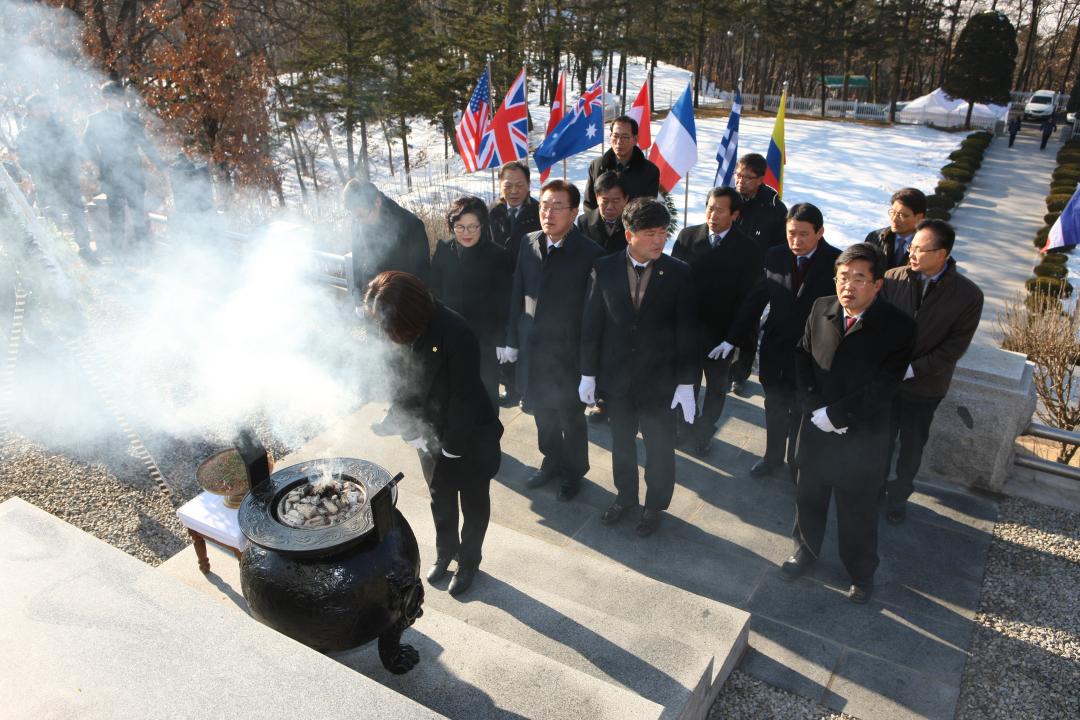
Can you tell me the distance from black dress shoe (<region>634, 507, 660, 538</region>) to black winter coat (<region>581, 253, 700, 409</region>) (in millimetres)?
677

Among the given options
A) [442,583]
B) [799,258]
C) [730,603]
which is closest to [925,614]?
[730,603]

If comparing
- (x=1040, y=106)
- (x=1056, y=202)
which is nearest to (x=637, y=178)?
(x=1056, y=202)

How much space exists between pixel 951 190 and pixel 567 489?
751 inches

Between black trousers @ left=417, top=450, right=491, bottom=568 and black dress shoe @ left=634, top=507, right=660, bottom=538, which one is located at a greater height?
black trousers @ left=417, top=450, right=491, bottom=568

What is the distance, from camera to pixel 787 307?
15.0 ft

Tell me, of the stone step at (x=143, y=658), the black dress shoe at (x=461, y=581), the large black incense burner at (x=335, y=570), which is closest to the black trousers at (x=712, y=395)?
the black dress shoe at (x=461, y=581)

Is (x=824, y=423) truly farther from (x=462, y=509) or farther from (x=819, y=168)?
(x=819, y=168)

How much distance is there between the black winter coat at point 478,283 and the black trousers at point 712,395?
1.53 metres

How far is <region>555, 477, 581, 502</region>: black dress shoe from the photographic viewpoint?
15.8 feet

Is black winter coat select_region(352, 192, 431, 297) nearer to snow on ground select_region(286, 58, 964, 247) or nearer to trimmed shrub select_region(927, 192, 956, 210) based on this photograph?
snow on ground select_region(286, 58, 964, 247)

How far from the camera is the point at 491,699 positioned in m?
2.91

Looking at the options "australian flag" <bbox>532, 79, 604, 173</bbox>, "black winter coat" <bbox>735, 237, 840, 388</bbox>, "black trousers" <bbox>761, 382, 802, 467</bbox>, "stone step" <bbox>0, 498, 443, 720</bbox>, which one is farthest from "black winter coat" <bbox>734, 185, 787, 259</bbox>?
"stone step" <bbox>0, 498, 443, 720</bbox>

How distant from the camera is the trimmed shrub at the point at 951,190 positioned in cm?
1944

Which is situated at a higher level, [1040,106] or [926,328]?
[926,328]
